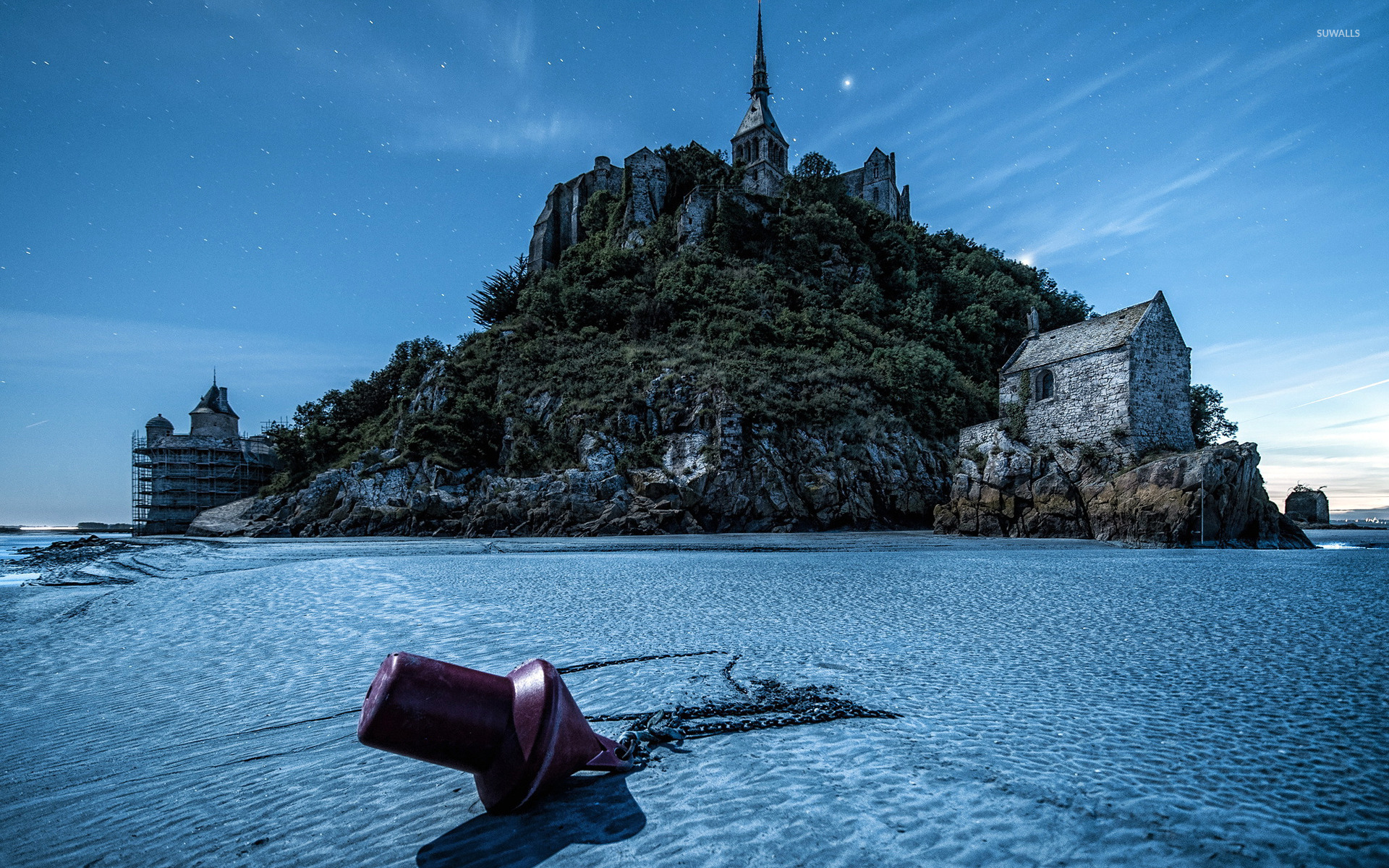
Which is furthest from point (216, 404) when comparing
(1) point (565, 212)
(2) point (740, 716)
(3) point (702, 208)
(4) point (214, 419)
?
(2) point (740, 716)

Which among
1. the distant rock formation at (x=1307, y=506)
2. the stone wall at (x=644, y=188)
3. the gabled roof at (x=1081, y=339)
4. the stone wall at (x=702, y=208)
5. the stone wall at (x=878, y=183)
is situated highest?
the stone wall at (x=878, y=183)

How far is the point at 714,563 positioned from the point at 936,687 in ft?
26.4

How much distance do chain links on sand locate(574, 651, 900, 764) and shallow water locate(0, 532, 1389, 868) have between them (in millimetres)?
96

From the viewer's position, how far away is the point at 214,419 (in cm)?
4984

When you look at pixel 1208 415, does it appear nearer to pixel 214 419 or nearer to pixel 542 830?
pixel 542 830

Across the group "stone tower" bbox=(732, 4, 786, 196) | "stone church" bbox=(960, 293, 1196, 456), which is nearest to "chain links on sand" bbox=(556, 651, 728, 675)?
"stone church" bbox=(960, 293, 1196, 456)

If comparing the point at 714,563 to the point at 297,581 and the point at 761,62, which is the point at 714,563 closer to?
the point at 297,581

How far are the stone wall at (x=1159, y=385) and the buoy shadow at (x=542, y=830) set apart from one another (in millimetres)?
26035

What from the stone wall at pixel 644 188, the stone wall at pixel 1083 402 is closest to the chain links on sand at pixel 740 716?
the stone wall at pixel 1083 402

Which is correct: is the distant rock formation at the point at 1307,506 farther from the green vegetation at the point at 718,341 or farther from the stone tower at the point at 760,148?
the stone tower at the point at 760,148

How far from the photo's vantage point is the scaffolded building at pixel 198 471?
150ft

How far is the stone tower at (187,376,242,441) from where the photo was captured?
49.4 metres

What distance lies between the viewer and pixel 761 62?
6650cm

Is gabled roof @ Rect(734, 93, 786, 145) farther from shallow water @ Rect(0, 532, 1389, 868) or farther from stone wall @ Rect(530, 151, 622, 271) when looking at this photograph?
shallow water @ Rect(0, 532, 1389, 868)
